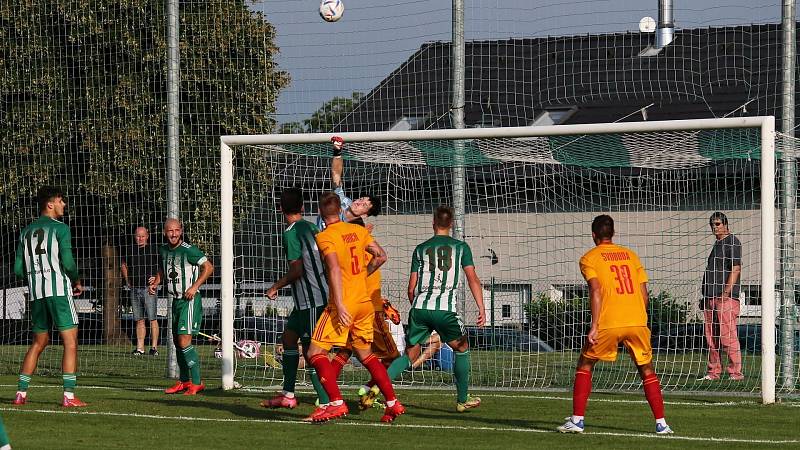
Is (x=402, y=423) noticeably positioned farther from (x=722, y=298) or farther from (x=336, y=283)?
(x=722, y=298)

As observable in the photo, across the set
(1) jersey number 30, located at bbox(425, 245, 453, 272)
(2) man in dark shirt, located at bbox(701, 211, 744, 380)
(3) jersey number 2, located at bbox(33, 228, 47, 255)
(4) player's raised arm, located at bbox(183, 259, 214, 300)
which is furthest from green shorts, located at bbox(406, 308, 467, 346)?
(2) man in dark shirt, located at bbox(701, 211, 744, 380)

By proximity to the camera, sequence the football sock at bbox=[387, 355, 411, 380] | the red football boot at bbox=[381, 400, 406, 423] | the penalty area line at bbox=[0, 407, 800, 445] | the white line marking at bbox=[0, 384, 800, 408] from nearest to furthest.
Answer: the penalty area line at bbox=[0, 407, 800, 445]
the red football boot at bbox=[381, 400, 406, 423]
the football sock at bbox=[387, 355, 411, 380]
the white line marking at bbox=[0, 384, 800, 408]

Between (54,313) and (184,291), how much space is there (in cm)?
164

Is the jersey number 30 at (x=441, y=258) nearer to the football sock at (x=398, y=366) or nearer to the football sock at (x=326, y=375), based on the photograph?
the football sock at (x=398, y=366)

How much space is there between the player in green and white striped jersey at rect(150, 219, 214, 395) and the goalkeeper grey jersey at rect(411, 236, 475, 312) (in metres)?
2.64

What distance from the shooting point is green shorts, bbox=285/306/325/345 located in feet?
36.3

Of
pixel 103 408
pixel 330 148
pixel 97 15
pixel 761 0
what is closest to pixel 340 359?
pixel 103 408

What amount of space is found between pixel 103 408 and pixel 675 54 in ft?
29.2

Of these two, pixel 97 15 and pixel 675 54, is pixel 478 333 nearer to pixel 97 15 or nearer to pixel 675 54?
pixel 675 54

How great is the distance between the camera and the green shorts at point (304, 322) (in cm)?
1108

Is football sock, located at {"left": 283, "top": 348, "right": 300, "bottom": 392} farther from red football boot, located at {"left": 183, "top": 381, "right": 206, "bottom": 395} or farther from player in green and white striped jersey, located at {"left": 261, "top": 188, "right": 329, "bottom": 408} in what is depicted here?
red football boot, located at {"left": 183, "top": 381, "right": 206, "bottom": 395}

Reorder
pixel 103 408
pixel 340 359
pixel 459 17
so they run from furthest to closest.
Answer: pixel 459 17 → pixel 103 408 → pixel 340 359

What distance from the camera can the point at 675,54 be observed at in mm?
16422

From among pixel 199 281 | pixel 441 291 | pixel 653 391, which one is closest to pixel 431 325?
pixel 441 291
